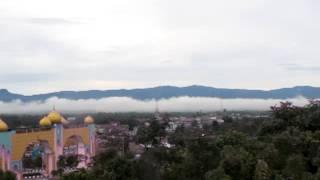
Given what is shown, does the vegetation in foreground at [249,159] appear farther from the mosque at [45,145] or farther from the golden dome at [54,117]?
the golden dome at [54,117]

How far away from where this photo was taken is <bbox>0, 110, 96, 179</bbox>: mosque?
24.6 meters

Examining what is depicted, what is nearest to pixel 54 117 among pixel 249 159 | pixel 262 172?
pixel 249 159

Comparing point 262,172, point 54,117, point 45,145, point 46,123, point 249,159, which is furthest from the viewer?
point 54,117

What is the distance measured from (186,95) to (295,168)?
12904 centimetres

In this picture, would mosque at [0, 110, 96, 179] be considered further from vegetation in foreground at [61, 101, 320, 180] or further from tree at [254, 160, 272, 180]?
tree at [254, 160, 272, 180]

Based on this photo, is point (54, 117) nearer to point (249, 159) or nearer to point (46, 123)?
point (46, 123)

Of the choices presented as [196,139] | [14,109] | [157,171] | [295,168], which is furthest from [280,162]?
[14,109]

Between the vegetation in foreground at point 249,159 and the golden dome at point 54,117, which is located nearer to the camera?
the vegetation in foreground at point 249,159

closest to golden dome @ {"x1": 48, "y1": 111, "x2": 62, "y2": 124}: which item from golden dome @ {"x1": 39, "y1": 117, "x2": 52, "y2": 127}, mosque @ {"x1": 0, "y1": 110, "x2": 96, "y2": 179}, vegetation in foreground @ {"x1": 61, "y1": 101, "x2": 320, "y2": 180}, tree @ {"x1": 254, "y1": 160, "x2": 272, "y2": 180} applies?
mosque @ {"x1": 0, "y1": 110, "x2": 96, "y2": 179}

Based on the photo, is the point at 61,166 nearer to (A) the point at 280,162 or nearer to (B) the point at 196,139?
(B) the point at 196,139

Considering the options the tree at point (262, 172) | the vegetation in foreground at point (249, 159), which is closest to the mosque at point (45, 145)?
the vegetation in foreground at point (249, 159)

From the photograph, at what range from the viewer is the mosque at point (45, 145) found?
24625 millimetres

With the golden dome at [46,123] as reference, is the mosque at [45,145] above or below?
below

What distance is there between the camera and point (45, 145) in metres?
27.5
